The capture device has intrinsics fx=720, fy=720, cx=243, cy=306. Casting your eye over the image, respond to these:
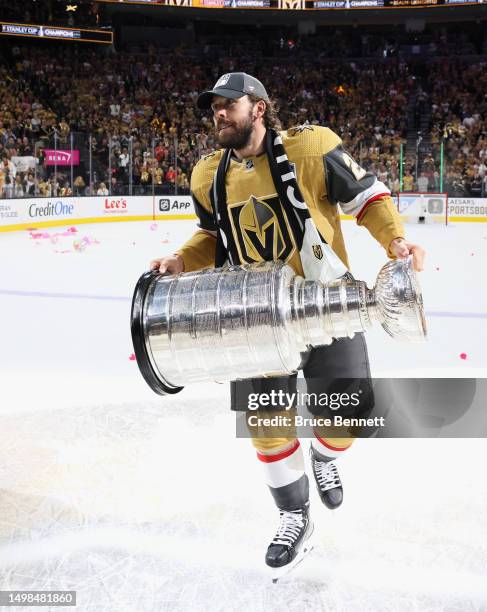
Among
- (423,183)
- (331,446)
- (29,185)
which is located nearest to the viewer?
(331,446)

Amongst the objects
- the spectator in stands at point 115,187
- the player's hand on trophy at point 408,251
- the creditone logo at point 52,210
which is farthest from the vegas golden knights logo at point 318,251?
the spectator in stands at point 115,187

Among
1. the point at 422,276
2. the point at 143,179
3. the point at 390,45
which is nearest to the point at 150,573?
the point at 422,276

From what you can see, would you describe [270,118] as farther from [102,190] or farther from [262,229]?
[102,190]

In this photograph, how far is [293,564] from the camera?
2238 millimetres

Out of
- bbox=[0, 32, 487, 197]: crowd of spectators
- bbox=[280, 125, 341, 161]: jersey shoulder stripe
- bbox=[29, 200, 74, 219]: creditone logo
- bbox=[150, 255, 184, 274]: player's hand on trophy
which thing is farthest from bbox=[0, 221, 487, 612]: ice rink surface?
bbox=[0, 32, 487, 197]: crowd of spectators

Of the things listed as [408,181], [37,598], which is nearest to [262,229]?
[37,598]

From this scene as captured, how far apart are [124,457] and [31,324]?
2995 millimetres

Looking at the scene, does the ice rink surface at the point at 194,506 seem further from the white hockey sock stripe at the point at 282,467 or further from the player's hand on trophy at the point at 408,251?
the player's hand on trophy at the point at 408,251

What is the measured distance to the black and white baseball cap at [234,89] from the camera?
205 centimetres

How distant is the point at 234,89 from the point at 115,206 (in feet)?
47.4

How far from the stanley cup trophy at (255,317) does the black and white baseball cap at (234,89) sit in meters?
0.56

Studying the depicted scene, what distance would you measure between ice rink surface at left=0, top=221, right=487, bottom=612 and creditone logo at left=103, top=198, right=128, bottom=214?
38.2 ft

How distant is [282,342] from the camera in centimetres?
168

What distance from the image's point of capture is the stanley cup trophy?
166cm
